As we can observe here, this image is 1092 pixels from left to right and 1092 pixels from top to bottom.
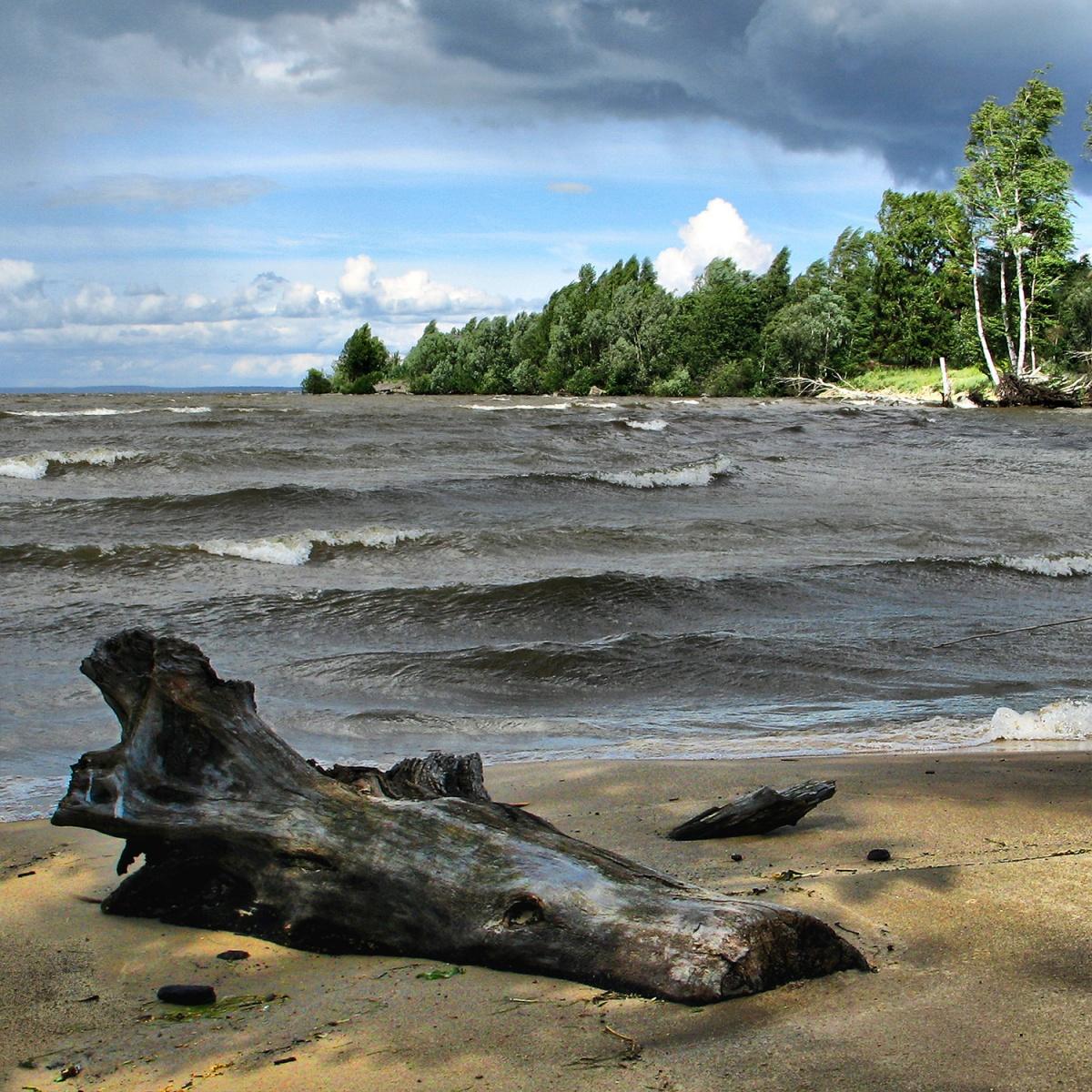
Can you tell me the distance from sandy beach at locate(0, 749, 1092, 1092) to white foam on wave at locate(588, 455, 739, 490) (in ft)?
55.3

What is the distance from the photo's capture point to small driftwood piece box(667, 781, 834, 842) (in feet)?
15.0

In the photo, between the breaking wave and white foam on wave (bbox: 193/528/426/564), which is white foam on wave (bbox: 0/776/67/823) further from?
the breaking wave

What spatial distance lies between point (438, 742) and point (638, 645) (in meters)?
2.95

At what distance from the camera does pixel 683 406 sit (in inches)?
1940

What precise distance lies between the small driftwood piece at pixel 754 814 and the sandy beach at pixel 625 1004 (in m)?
0.16

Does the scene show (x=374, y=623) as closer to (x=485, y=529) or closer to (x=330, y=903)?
(x=485, y=529)

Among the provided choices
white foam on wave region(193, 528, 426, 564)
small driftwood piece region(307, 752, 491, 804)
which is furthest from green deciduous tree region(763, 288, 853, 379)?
small driftwood piece region(307, 752, 491, 804)

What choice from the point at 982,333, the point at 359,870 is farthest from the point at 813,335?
the point at 359,870

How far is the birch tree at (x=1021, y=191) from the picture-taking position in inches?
2041

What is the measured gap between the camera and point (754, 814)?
4.56 metres

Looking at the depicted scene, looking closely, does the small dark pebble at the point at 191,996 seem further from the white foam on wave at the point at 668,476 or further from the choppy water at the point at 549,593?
the white foam on wave at the point at 668,476

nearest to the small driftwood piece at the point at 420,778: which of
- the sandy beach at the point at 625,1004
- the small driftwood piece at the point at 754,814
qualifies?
the sandy beach at the point at 625,1004

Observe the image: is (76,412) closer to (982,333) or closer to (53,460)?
(53,460)

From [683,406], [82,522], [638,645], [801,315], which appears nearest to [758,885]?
[638,645]
